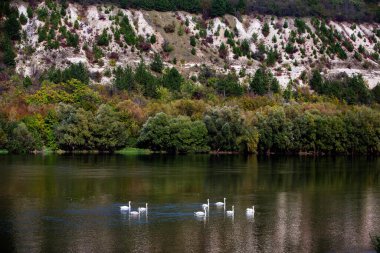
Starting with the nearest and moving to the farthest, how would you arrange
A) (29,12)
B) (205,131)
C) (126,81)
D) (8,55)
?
(205,131) → (126,81) → (8,55) → (29,12)

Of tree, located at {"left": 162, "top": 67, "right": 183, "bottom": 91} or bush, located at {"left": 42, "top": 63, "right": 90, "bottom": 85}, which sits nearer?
bush, located at {"left": 42, "top": 63, "right": 90, "bottom": 85}

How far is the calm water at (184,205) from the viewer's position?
53500mm

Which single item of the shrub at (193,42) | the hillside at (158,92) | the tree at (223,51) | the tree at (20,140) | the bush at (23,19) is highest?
the bush at (23,19)

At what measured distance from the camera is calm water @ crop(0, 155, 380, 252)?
53500mm

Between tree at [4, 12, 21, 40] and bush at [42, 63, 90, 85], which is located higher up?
tree at [4, 12, 21, 40]

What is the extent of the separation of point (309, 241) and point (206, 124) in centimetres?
7940

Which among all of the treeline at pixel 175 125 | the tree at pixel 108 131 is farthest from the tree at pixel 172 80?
the tree at pixel 108 131

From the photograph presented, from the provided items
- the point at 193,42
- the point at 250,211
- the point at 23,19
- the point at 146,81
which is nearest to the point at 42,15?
the point at 23,19

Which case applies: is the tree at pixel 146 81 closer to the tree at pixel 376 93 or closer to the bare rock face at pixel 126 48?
the bare rock face at pixel 126 48

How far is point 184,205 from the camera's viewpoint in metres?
69.4

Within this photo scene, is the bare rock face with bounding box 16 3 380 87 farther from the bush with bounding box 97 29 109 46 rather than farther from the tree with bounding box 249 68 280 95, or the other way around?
the tree with bounding box 249 68 280 95

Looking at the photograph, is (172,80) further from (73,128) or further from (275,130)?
(73,128)

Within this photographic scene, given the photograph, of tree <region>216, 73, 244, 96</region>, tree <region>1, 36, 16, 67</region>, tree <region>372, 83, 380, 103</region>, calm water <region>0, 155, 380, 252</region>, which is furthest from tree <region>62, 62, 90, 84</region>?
tree <region>372, 83, 380, 103</region>

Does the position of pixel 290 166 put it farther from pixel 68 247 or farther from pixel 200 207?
pixel 68 247
